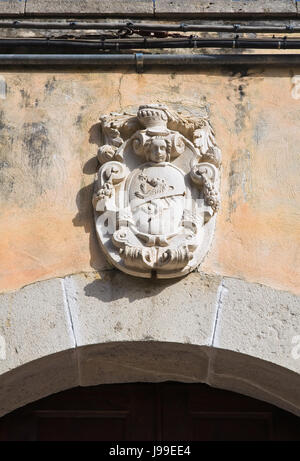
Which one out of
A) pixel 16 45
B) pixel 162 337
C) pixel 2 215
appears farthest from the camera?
pixel 16 45

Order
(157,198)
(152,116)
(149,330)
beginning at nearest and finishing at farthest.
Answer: (149,330) < (157,198) < (152,116)

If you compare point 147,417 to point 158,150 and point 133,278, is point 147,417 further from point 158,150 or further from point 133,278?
point 158,150

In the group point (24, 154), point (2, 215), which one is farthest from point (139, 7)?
point (2, 215)

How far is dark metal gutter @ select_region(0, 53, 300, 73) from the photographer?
496 centimetres

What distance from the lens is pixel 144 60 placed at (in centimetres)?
498

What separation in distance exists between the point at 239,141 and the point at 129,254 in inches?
35.4

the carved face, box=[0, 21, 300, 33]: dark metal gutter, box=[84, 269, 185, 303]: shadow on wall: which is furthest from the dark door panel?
box=[0, 21, 300, 33]: dark metal gutter

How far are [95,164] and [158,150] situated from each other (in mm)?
341

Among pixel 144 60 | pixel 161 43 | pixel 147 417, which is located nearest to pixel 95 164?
pixel 144 60

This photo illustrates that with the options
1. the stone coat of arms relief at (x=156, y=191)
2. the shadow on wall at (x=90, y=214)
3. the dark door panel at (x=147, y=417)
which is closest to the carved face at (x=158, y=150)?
the stone coat of arms relief at (x=156, y=191)

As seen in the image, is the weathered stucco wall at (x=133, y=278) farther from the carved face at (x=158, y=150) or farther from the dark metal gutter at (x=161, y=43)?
the carved face at (x=158, y=150)

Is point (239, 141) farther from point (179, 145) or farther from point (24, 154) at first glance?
point (24, 154)

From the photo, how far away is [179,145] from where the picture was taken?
4.72 metres

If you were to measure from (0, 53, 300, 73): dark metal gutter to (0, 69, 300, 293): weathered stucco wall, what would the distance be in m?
0.06
